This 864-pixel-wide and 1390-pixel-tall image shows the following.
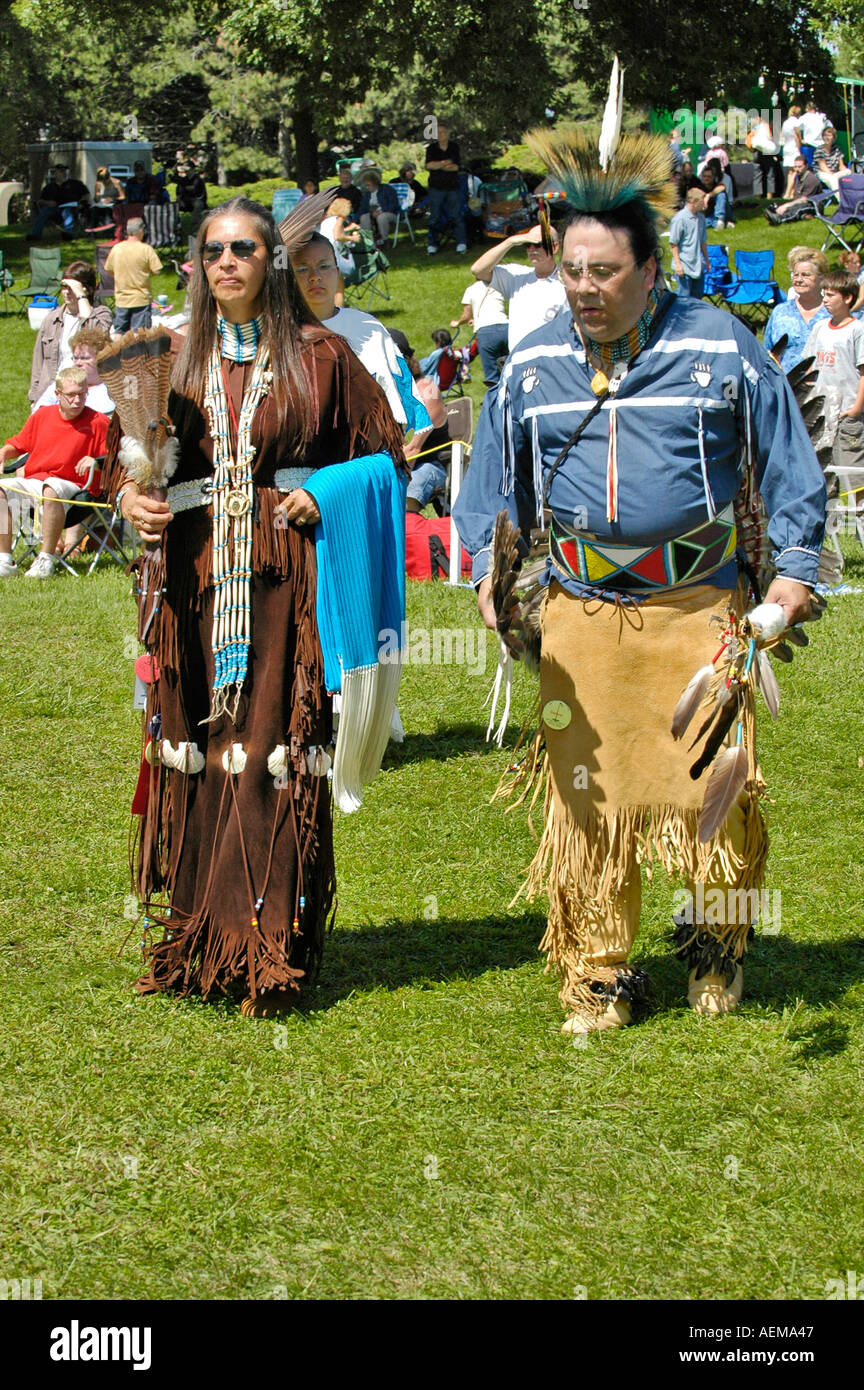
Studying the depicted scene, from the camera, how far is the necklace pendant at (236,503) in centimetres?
376

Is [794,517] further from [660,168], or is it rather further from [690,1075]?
[690,1075]

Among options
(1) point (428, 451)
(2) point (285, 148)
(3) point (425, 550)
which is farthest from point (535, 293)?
(2) point (285, 148)

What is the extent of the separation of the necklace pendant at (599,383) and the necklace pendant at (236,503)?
0.90 metres

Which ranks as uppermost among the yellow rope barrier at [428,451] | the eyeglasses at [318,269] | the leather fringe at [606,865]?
the eyeglasses at [318,269]

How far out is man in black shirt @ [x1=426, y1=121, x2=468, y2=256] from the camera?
874 inches

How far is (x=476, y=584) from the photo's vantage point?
12.4 feet

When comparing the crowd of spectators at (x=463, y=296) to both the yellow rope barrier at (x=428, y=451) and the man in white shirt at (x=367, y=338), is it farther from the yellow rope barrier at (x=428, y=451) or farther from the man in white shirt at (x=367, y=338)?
the yellow rope barrier at (x=428, y=451)

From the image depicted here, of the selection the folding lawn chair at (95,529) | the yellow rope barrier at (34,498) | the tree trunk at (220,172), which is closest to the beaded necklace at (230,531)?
the folding lawn chair at (95,529)

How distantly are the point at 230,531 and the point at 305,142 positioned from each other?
86.3ft

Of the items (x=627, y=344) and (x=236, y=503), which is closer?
(x=627, y=344)

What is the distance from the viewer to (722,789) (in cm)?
344

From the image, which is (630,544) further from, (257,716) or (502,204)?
(502,204)

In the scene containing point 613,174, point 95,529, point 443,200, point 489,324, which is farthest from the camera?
point 443,200

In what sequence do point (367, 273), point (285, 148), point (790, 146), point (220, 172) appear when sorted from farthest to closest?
point (220, 172) < point (285, 148) < point (790, 146) < point (367, 273)
